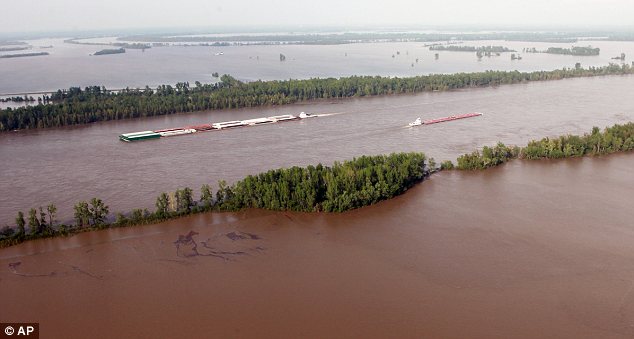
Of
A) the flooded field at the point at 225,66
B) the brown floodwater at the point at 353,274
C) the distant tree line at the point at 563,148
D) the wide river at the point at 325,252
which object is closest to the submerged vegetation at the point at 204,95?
the wide river at the point at 325,252

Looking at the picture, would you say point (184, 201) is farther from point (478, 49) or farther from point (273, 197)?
point (478, 49)

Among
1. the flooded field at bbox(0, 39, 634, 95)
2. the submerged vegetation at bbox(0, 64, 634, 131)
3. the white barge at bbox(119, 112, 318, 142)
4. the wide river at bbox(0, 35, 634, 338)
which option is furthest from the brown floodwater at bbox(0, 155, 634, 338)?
the flooded field at bbox(0, 39, 634, 95)

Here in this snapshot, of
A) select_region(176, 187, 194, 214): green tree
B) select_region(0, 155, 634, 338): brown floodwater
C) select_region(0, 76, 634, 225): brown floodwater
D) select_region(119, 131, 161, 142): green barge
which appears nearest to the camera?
select_region(0, 155, 634, 338): brown floodwater

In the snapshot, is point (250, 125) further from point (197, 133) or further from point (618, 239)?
point (618, 239)

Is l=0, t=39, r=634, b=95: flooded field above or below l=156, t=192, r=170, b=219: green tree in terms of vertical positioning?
above

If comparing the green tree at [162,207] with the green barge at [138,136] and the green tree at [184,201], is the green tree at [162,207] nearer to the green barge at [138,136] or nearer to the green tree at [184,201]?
the green tree at [184,201]

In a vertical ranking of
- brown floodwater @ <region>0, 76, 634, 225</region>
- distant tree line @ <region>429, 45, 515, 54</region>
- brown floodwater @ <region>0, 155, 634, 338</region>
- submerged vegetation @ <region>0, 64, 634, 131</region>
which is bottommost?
brown floodwater @ <region>0, 155, 634, 338</region>

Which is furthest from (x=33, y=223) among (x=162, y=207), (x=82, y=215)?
(x=162, y=207)

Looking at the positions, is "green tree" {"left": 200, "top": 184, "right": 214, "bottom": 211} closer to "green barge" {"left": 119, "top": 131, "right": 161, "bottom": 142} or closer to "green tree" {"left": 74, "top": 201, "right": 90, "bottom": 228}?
"green tree" {"left": 74, "top": 201, "right": 90, "bottom": 228}
